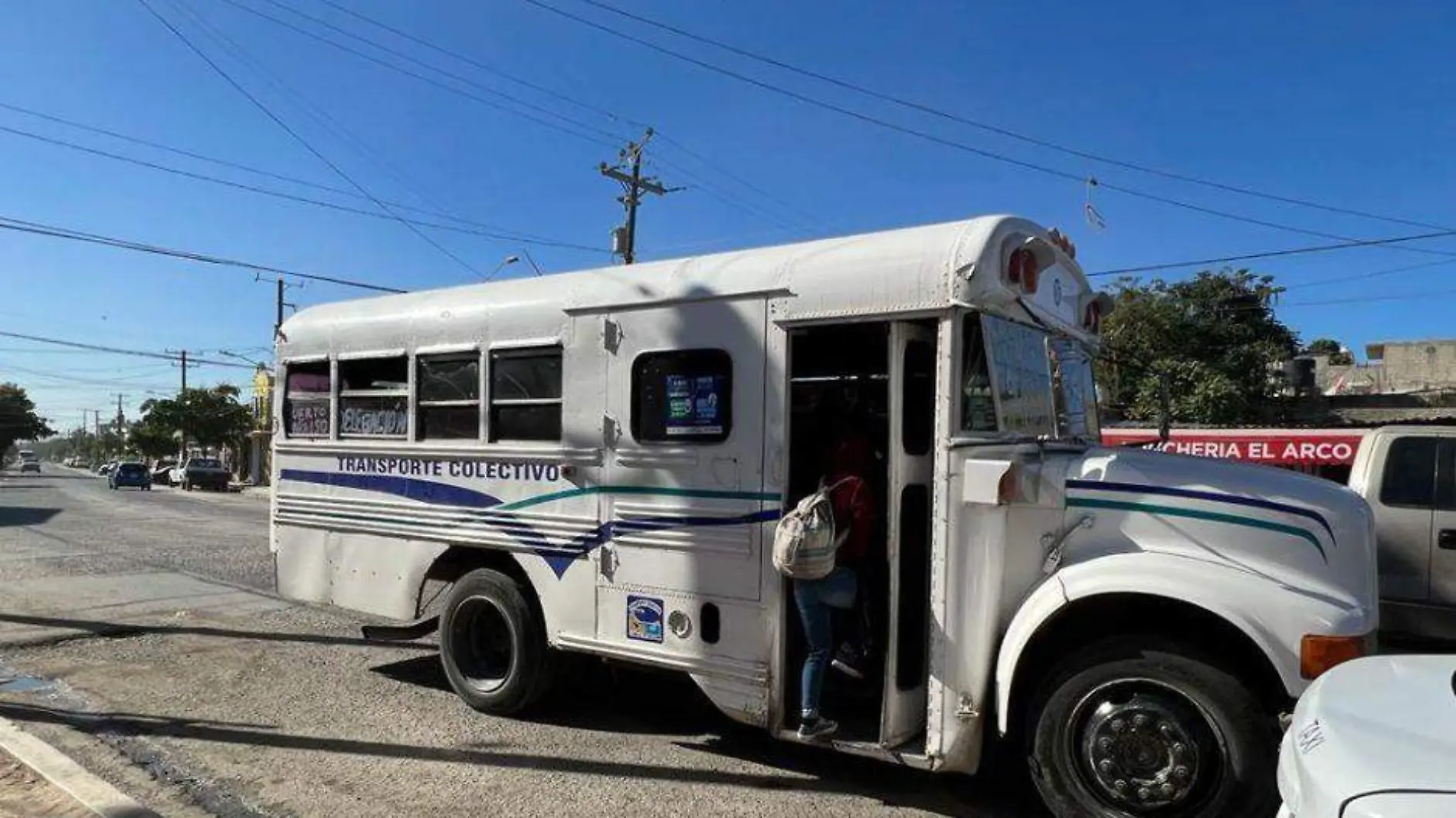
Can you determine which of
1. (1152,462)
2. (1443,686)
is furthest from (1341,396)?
(1443,686)

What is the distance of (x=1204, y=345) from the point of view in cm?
2384

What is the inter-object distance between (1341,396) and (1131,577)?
80.0 ft

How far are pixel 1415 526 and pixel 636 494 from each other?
19.2 feet

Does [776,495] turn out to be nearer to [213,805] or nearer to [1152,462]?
[1152,462]

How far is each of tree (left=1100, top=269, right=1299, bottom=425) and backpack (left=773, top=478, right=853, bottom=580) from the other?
1523 cm

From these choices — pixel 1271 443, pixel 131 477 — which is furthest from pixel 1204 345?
pixel 131 477

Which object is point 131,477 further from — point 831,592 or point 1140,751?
point 1140,751

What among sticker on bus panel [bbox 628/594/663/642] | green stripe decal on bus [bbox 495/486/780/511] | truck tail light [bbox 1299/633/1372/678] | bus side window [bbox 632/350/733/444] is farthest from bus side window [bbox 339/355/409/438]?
truck tail light [bbox 1299/633/1372/678]

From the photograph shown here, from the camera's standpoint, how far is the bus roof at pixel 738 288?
4.41 m

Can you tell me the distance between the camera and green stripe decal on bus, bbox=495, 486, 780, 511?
489cm

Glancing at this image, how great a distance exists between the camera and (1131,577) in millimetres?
3826

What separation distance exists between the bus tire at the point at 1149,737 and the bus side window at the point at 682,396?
2057 millimetres

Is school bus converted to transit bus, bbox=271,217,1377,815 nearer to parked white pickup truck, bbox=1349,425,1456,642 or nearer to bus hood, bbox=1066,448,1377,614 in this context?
bus hood, bbox=1066,448,1377,614

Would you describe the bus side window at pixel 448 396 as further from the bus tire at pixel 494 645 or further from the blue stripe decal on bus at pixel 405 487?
the bus tire at pixel 494 645
